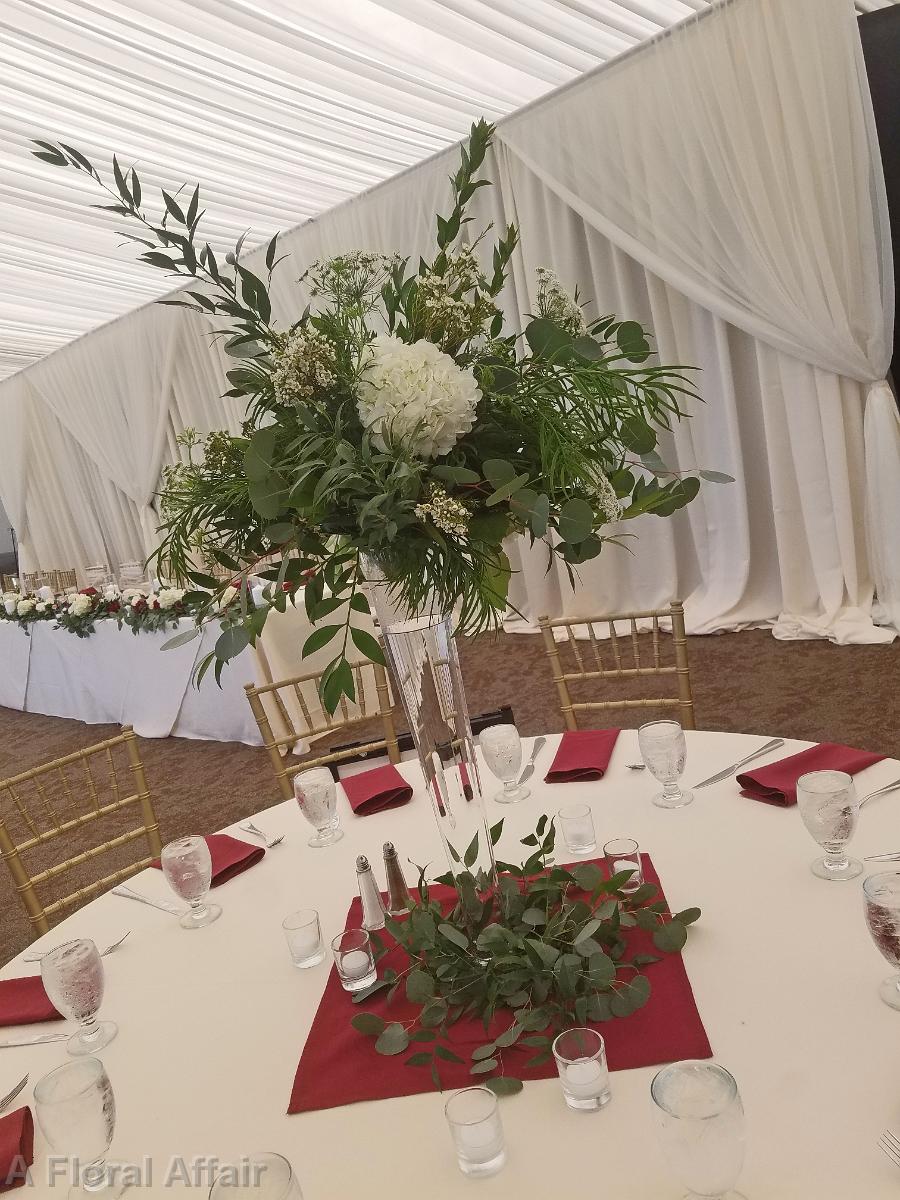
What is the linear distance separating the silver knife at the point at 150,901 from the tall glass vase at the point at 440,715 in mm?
599

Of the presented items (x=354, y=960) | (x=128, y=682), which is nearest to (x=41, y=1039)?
(x=354, y=960)

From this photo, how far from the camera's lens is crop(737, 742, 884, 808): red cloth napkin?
1.44 metres

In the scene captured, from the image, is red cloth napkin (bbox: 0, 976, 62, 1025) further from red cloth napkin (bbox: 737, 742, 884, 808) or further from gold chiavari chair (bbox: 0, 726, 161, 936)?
red cloth napkin (bbox: 737, 742, 884, 808)

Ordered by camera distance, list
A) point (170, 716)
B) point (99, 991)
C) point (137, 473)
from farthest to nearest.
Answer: point (137, 473)
point (170, 716)
point (99, 991)

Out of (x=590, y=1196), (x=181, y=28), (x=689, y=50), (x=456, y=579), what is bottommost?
(x=590, y=1196)

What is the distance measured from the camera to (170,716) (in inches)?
201

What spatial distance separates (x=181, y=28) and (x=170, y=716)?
11.5 ft

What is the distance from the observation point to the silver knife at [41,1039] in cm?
120

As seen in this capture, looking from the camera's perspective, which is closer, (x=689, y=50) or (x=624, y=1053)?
(x=624, y=1053)

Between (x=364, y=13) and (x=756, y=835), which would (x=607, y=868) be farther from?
(x=364, y=13)

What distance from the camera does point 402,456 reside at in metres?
0.96

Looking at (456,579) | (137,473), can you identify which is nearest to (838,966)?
(456,579)

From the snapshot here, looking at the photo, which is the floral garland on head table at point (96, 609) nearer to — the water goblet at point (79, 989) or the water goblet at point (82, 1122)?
the water goblet at point (79, 989)

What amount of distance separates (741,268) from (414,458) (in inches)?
161
